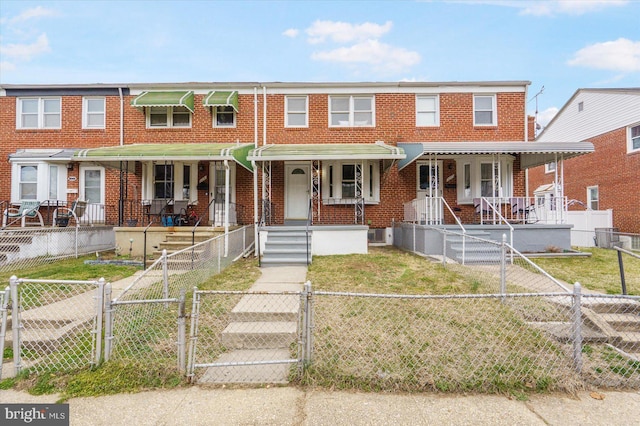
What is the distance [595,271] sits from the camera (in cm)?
830

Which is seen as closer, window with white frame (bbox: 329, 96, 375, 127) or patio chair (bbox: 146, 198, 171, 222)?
patio chair (bbox: 146, 198, 171, 222)

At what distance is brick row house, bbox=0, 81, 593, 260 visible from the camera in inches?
493

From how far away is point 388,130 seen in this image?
1287 cm

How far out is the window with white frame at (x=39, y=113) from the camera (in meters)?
13.0

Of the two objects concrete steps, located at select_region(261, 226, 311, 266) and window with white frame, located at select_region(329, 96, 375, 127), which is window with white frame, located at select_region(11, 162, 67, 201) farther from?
window with white frame, located at select_region(329, 96, 375, 127)

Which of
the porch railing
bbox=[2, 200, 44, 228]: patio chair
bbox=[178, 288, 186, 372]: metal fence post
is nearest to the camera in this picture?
bbox=[178, 288, 186, 372]: metal fence post

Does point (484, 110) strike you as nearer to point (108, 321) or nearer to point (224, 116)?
point (224, 116)

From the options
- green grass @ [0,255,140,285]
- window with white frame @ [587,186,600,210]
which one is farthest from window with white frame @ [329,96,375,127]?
window with white frame @ [587,186,600,210]

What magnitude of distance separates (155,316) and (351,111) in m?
10.6

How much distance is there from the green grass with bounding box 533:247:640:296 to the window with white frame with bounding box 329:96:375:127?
767cm

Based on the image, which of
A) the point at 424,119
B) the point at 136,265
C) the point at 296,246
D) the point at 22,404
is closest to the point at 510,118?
the point at 424,119

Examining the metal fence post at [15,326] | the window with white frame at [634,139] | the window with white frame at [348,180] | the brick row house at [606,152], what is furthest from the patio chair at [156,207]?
the window with white frame at [634,139]

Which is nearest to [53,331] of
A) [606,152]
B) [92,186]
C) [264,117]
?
[264,117]

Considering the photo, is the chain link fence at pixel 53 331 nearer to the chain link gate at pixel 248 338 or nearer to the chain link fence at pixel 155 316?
the chain link fence at pixel 155 316
